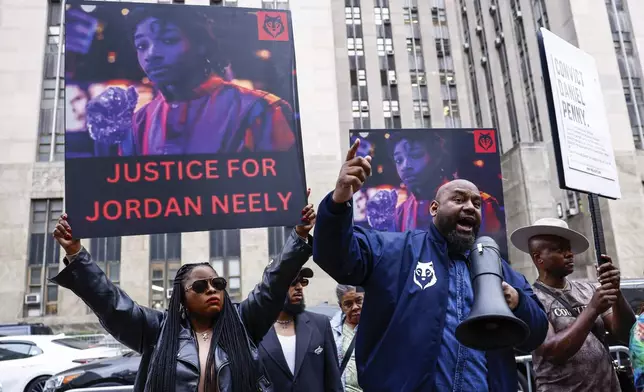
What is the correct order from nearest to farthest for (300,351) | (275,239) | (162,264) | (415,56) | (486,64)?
(300,351) < (162,264) < (275,239) < (486,64) < (415,56)

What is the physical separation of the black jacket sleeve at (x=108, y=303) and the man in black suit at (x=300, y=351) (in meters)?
1.44

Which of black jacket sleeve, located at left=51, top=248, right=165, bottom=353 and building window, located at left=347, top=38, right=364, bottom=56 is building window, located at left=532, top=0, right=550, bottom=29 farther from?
black jacket sleeve, located at left=51, top=248, right=165, bottom=353

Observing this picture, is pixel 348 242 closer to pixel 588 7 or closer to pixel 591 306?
pixel 591 306

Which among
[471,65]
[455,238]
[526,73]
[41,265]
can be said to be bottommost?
[455,238]

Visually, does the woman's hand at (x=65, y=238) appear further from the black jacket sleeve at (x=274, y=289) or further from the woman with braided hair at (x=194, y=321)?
the black jacket sleeve at (x=274, y=289)

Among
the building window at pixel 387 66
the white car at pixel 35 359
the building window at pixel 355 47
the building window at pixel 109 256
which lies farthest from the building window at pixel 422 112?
the white car at pixel 35 359

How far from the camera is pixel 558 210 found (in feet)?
106

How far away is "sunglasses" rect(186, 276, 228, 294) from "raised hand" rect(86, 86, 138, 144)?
60.9 inches

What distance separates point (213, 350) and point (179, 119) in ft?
6.51

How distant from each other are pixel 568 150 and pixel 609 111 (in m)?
28.6

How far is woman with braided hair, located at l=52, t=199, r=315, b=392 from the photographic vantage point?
131 inches

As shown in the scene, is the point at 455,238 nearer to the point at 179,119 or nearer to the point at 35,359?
the point at 179,119

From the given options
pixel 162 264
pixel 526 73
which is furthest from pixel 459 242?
pixel 526 73

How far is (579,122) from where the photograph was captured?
4.67 m
